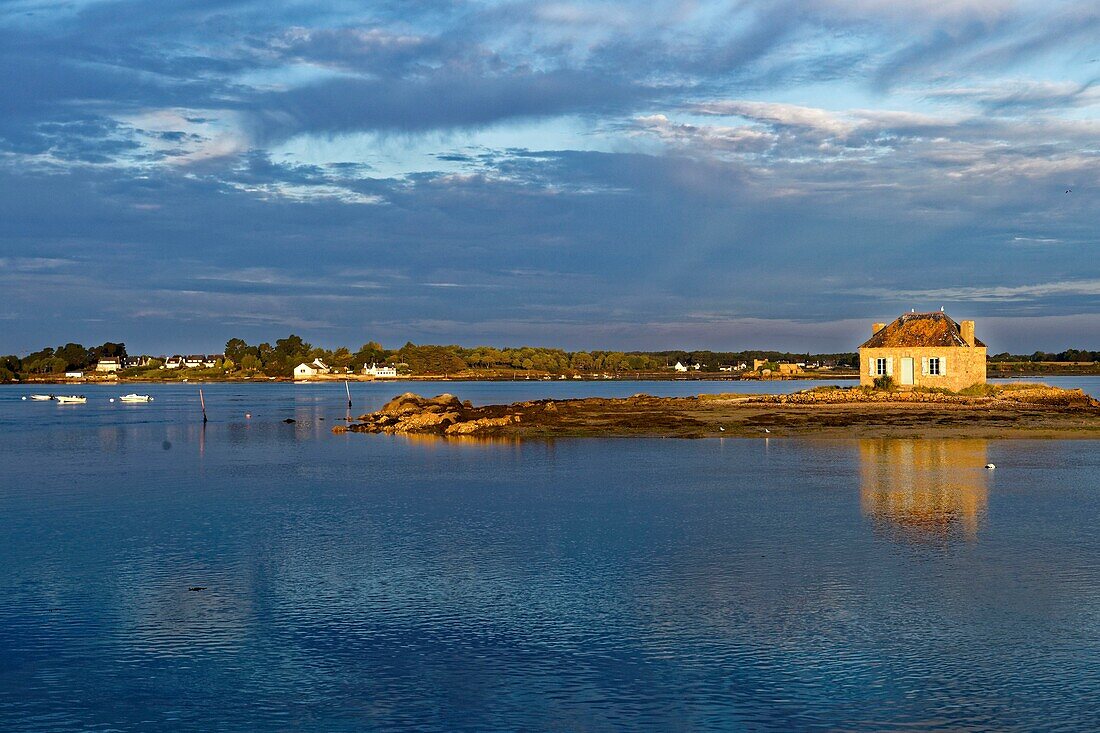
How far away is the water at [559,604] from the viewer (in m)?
12.5

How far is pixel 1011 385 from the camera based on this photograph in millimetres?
76688

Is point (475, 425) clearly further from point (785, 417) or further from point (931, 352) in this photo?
point (931, 352)

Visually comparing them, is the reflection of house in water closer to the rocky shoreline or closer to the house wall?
the rocky shoreline

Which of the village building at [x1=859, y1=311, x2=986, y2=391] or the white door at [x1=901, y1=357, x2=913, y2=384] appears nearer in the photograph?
the village building at [x1=859, y1=311, x2=986, y2=391]

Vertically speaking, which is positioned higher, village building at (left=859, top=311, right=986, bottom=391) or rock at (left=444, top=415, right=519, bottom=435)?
village building at (left=859, top=311, right=986, bottom=391)

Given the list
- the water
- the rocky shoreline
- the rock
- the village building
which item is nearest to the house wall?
the village building

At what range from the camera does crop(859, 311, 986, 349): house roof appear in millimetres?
69312

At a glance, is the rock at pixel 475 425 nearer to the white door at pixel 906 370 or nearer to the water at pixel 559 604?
the water at pixel 559 604

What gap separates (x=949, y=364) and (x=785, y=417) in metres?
15.5

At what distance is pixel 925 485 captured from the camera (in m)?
32.1

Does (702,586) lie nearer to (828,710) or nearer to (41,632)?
(828,710)

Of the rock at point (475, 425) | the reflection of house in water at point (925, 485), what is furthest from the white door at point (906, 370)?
the rock at point (475, 425)

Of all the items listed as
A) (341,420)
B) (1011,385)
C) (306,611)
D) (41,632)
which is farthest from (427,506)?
(1011,385)

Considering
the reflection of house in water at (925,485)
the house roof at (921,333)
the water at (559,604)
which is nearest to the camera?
the water at (559,604)
